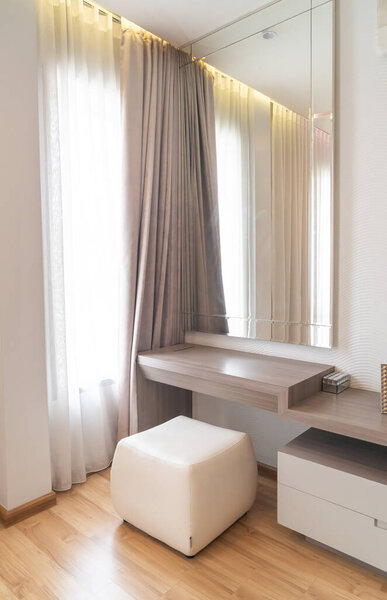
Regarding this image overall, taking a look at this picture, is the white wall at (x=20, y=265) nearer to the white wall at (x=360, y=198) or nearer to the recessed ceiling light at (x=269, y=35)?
the recessed ceiling light at (x=269, y=35)

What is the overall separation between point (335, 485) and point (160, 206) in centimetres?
171

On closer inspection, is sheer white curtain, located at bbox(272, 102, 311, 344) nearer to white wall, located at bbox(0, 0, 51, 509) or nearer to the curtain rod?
the curtain rod

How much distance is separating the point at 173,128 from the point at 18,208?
3.70 feet

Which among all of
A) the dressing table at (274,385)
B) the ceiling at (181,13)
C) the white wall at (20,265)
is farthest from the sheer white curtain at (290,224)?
the white wall at (20,265)

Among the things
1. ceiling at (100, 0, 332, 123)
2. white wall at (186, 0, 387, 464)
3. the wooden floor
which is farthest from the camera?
ceiling at (100, 0, 332, 123)

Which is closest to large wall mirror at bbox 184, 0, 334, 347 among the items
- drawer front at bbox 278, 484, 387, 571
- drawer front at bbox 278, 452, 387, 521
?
drawer front at bbox 278, 452, 387, 521

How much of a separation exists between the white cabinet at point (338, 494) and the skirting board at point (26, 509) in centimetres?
113

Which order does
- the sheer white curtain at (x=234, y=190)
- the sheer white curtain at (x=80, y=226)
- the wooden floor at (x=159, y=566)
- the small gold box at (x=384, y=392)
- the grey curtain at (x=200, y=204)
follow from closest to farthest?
the wooden floor at (x=159, y=566)
the small gold box at (x=384, y=392)
the sheer white curtain at (x=80, y=226)
the sheer white curtain at (x=234, y=190)
the grey curtain at (x=200, y=204)

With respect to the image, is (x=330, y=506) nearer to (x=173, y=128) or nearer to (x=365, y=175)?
(x=365, y=175)

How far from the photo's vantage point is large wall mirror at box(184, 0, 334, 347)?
79.6 inches

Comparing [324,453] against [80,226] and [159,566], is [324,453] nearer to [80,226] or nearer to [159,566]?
[159,566]

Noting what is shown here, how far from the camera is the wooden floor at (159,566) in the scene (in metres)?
1.55

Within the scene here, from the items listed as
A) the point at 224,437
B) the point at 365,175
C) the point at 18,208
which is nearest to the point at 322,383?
the point at 224,437

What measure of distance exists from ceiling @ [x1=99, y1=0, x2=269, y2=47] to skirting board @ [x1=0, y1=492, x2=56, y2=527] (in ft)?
8.24
